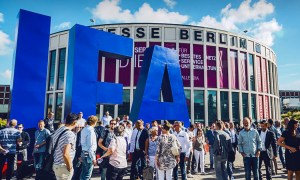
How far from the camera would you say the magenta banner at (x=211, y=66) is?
1198 inches

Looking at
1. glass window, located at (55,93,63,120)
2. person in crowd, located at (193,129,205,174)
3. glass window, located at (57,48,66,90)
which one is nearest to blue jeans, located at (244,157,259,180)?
person in crowd, located at (193,129,205,174)

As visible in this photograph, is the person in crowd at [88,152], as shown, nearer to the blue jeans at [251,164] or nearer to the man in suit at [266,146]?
the blue jeans at [251,164]

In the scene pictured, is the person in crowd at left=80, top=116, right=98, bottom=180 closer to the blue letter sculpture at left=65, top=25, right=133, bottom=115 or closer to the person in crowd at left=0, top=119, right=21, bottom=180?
the person in crowd at left=0, top=119, right=21, bottom=180

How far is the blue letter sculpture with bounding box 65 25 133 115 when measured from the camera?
27.6 ft

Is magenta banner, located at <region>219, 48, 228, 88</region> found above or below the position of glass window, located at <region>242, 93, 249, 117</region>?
above

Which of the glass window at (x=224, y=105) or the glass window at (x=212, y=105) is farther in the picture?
the glass window at (x=224, y=105)

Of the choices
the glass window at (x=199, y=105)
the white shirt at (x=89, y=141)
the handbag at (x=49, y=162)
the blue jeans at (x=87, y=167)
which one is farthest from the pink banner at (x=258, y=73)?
the handbag at (x=49, y=162)

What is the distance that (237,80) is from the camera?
106 feet

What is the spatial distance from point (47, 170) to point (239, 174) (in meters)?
6.97

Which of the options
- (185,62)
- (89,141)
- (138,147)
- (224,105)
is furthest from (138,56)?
(89,141)

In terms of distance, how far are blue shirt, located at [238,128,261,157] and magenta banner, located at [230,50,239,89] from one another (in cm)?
2673

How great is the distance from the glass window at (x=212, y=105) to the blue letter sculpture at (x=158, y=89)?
65.8 feet

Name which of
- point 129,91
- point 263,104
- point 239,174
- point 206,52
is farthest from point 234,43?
point 239,174

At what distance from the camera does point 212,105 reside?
3062 cm
